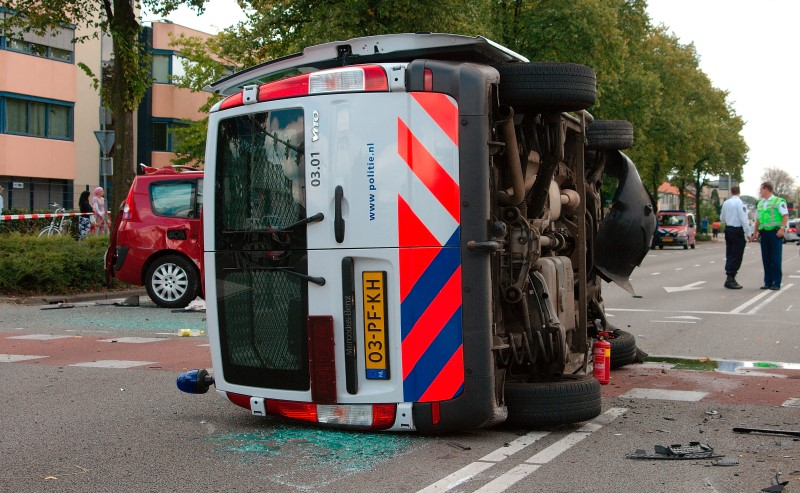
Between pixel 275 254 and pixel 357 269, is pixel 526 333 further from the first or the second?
pixel 275 254

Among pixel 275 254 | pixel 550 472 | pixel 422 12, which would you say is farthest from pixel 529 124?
pixel 422 12

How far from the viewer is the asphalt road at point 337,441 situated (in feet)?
15.8

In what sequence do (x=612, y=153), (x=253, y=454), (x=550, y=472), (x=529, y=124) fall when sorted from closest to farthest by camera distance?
(x=550, y=472), (x=253, y=454), (x=529, y=124), (x=612, y=153)

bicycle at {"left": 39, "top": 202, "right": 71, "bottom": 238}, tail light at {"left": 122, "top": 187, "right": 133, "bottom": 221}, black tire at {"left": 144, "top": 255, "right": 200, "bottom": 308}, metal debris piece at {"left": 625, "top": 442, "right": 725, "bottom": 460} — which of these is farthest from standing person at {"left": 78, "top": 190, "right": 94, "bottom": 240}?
metal debris piece at {"left": 625, "top": 442, "right": 725, "bottom": 460}

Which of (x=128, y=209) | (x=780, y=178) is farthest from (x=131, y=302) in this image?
(x=780, y=178)

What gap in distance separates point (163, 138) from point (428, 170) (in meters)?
45.5

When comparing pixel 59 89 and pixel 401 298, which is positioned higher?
pixel 59 89

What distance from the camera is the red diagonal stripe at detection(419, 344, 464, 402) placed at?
17.9ft

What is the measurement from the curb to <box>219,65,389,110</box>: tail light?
12.0 metres

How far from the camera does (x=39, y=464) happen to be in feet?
17.2

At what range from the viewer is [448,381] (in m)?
5.46

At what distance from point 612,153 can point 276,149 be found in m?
3.64

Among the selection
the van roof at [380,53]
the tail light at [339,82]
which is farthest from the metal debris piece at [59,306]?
the tail light at [339,82]

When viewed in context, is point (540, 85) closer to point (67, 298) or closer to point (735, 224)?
point (67, 298)
